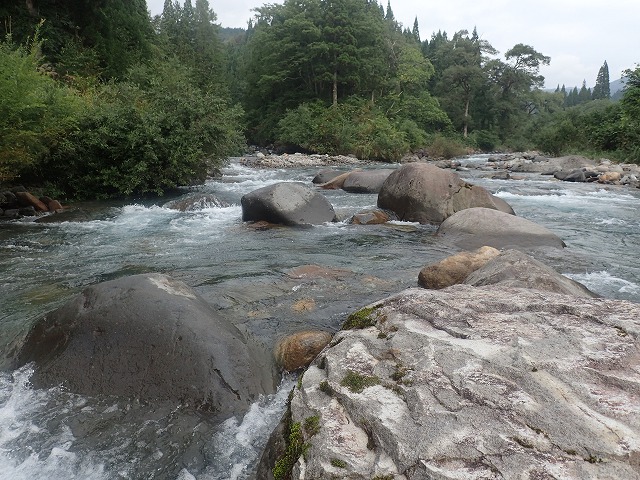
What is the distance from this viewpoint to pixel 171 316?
3904mm

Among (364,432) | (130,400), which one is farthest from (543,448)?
(130,400)

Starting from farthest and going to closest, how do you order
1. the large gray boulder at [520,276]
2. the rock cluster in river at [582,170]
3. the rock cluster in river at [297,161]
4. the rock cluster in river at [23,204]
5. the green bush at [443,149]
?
1. the green bush at [443,149]
2. the rock cluster in river at [297,161]
3. the rock cluster in river at [582,170]
4. the rock cluster in river at [23,204]
5. the large gray boulder at [520,276]

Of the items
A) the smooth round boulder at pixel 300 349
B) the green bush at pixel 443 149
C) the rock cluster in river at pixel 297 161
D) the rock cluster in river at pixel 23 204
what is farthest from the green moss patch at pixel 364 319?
the green bush at pixel 443 149

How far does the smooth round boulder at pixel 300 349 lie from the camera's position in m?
4.05

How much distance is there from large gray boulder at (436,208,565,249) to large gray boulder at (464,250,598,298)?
9.85ft

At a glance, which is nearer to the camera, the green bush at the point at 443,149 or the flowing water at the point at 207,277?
the flowing water at the point at 207,277

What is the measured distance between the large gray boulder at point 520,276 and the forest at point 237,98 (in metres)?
9.12

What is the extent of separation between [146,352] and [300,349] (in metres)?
1.27

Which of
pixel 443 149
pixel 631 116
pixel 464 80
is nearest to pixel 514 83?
pixel 464 80

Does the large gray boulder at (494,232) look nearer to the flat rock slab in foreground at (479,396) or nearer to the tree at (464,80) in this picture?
the flat rock slab in foreground at (479,396)

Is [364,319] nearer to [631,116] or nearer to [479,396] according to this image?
[479,396]

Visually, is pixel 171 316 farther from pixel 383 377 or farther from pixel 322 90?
pixel 322 90

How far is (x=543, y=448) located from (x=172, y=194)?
13.9 m

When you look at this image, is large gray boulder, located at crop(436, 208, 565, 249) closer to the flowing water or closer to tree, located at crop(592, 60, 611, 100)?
the flowing water
